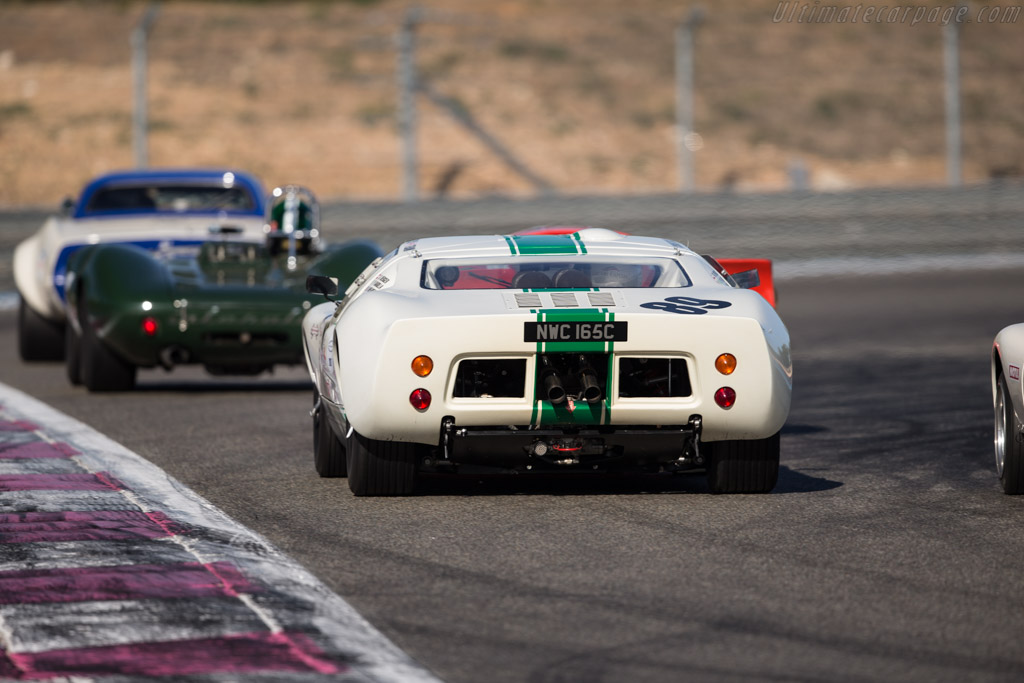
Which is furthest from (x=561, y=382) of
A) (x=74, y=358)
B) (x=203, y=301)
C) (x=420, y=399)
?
(x=74, y=358)

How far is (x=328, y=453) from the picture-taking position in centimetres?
791

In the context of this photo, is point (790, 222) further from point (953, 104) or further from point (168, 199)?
point (168, 199)

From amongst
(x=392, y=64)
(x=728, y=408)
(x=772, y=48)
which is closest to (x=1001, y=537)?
(x=728, y=408)

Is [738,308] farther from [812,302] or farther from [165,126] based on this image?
[165,126]

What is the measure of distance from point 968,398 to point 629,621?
6.76m

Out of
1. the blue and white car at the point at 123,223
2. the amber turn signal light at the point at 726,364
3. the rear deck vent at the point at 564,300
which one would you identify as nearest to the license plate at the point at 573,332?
the rear deck vent at the point at 564,300

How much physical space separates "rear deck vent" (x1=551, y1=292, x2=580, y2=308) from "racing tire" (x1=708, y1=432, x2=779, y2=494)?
864 mm

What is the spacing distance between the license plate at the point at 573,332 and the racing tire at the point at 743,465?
2.46 feet

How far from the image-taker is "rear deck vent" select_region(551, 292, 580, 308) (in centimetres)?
684

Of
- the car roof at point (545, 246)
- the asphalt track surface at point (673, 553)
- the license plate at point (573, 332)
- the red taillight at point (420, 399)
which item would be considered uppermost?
the car roof at point (545, 246)

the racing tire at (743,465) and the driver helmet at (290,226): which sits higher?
the driver helmet at (290,226)

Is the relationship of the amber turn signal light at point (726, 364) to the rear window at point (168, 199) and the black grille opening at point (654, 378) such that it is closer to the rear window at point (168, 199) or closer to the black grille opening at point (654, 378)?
the black grille opening at point (654, 378)

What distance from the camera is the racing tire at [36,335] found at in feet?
47.6

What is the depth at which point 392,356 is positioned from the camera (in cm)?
679
